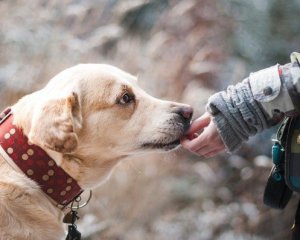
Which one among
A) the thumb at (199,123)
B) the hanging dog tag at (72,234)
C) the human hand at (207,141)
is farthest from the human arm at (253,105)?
the hanging dog tag at (72,234)

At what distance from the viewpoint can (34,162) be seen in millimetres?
1323

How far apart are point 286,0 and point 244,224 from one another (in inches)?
39.9

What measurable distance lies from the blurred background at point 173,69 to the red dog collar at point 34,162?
3.07 ft

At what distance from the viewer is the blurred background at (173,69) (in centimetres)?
217

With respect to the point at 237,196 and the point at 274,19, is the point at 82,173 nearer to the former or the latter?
the point at 237,196

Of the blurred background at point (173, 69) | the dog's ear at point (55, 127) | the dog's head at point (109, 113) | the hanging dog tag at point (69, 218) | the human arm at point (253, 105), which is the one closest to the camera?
the human arm at point (253, 105)

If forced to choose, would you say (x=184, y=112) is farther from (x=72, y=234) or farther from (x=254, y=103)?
(x=72, y=234)

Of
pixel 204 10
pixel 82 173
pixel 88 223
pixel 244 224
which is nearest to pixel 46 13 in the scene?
pixel 204 10

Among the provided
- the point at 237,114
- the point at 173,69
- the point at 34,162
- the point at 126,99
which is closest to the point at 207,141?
the point at 237,114

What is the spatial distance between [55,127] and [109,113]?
24 centimetres

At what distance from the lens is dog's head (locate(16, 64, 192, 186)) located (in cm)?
142

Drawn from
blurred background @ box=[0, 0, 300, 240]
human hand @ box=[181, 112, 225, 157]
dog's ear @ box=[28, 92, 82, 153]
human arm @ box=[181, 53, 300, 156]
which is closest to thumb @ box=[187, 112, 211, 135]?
human hand @ box=[181, 112, 225, 157]

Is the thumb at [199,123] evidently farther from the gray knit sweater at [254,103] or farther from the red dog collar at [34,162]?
the red dog collar at [34,162]

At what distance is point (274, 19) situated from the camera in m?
2.13
